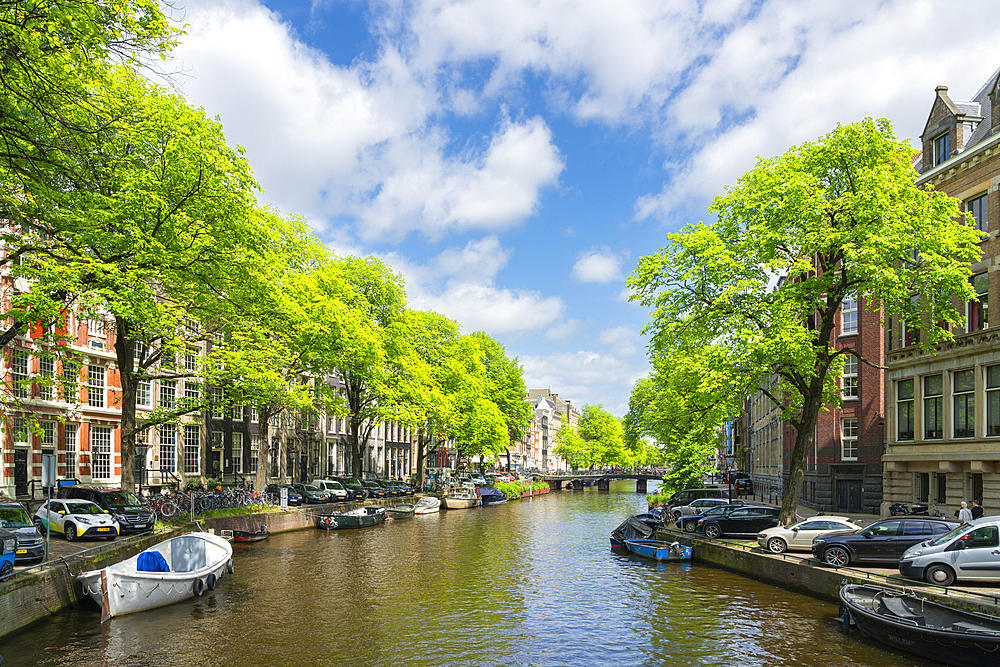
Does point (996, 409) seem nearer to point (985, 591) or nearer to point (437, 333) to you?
point (985, 591)

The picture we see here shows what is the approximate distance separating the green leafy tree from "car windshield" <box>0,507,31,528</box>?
24.2 m

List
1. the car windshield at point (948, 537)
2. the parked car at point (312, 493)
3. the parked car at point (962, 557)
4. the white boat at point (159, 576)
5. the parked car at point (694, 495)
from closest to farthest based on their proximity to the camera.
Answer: the parked car at point (962, 557) < the white boat at point (159, 576) < the car windshield at point (948, 537) < the parked car at point (312, 493) < the parked car at point (694, 495)

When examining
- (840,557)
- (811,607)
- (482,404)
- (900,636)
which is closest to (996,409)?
(840,557)

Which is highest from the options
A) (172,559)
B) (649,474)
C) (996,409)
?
(996,409)

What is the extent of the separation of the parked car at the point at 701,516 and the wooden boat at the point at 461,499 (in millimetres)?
27780

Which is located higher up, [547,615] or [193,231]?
[193,231]

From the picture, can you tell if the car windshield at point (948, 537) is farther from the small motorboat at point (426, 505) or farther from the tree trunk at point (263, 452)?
the small motorboat at point (426, 505)

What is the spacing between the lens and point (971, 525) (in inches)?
818

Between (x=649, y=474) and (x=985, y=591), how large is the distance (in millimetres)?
99558

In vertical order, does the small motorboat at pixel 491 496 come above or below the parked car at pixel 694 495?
below

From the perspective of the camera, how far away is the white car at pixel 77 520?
88.4 feet

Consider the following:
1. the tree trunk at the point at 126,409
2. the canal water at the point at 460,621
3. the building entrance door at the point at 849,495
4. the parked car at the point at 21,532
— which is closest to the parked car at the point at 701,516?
the canal water at the point at 460,621

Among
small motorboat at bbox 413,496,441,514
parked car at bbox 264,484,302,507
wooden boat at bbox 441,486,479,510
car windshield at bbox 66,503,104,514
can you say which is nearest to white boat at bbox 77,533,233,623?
car windshield at bbox 66,503,104,514

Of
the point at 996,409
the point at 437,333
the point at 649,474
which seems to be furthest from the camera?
the point at 649,474
